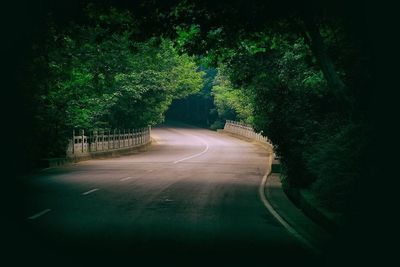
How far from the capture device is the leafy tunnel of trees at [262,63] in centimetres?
1280

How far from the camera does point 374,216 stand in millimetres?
10047

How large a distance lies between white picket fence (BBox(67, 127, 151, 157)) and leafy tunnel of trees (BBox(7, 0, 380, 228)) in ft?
6.46

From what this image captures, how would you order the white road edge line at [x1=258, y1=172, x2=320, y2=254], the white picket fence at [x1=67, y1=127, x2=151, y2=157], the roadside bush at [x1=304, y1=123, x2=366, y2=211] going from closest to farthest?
the white road edge line at [x1=258, y1=172, x2=320, y2=254] < the roadside bush at [x1=304, y1=123, x2=366, y2=211] < the white picket fence at [x1=67, y1=127, x2=151, y2=157]

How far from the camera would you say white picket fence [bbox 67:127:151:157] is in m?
35.8

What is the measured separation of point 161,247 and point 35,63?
1442 cm

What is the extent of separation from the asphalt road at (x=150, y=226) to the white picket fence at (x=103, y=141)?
1543 cm

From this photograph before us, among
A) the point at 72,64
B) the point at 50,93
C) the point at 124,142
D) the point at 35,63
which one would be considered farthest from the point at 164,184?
the point at 124,142

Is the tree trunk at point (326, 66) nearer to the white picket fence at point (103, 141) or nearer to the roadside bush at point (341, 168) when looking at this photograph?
the roadside bush at point (341, 168)

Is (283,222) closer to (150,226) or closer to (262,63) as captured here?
(150,226)

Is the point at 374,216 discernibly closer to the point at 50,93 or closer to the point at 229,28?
the point at 229,28

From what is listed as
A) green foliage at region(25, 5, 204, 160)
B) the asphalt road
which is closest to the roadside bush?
the asphalt road

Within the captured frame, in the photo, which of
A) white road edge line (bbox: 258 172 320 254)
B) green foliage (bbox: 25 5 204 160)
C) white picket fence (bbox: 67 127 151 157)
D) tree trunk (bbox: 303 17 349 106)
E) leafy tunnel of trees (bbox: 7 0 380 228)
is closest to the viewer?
white road edge line (bbox: 258 172 320 254)

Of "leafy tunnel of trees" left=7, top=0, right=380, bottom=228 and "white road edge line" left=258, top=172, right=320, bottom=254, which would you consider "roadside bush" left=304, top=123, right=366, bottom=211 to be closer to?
"leafy tunnel of trees" left=7, top=0, right=380, bottom=228

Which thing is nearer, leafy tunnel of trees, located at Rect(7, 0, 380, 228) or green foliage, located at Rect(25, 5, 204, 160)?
leafy tunnel of trees, located at Rect(7, 0, 380, 228)
